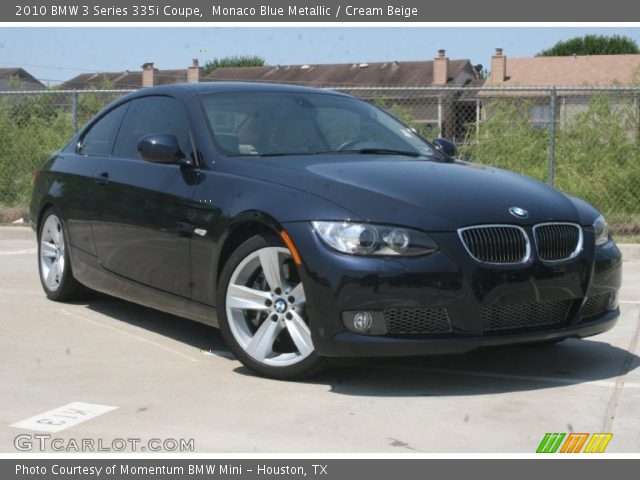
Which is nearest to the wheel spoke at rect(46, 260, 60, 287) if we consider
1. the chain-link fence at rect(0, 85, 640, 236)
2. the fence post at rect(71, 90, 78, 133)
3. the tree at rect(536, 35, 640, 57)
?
the chain-link fence at rect(0, 85, 640, 236)

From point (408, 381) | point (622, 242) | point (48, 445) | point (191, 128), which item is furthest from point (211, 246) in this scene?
point (622, 242)

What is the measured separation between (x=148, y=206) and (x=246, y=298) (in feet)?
3.69

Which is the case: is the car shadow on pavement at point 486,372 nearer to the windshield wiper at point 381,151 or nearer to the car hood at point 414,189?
the car hood at point 414,189

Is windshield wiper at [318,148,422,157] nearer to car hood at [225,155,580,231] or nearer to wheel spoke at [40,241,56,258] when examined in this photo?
car hood at [225,155,580,231]

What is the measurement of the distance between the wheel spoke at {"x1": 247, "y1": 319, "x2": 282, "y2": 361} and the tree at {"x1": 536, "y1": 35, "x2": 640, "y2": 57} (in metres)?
73.8

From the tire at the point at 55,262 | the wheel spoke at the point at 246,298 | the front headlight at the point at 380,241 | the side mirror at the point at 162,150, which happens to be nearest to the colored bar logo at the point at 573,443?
the front headlight at the point at 380,241

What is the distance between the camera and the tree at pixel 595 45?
246 feet

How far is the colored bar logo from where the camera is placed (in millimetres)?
3973

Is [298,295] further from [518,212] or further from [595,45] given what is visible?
[595,45]

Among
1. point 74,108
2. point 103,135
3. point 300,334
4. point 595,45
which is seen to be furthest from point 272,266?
point 595,45

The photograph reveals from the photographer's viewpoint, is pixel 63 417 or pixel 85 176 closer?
pixel 63 417

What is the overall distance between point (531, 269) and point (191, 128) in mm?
2220

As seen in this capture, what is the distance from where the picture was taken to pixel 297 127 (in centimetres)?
596

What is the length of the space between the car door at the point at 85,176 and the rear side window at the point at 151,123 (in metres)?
0.15
